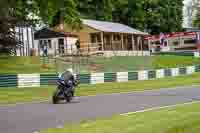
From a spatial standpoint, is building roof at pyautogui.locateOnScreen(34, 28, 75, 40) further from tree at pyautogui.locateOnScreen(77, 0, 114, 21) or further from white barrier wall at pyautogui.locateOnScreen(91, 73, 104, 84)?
white barrier wall at pyautogui.locateOnScreen(91, 73, 104, 84)

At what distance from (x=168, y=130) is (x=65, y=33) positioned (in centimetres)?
5397

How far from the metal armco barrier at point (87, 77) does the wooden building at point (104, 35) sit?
1899 cm

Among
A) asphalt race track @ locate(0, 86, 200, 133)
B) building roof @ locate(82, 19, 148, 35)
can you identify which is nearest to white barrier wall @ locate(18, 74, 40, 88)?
asphalt race track @ locate(0, 86, 200, 133)

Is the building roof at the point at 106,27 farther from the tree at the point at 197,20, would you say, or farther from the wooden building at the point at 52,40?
the tree at the point at 197,20

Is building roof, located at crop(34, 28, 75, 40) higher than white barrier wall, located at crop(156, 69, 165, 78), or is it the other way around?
building roof, located at crop(34, 28, 75, 40)

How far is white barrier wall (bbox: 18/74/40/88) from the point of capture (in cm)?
3031

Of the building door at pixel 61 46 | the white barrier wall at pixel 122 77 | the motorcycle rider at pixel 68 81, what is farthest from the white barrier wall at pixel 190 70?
the motorcycle rider at pixel 68 81

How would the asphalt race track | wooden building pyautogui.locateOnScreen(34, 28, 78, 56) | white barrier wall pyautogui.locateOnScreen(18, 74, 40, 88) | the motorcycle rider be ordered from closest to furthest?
the asphalt race track
the motorcycle rider
white barrier wall pyautogui.locateOnScreen(18, 74, 40, 88)
wooden building pyautogui.locateOnScreen(34, 28, 78, 56)

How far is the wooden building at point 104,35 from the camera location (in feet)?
216

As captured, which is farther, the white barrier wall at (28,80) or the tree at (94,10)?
the tree at (94,10)

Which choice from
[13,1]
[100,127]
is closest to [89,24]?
[13,1]

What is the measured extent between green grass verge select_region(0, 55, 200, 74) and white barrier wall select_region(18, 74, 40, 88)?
171 inches

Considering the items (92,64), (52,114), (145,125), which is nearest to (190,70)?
(92,64)

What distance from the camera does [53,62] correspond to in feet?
140
